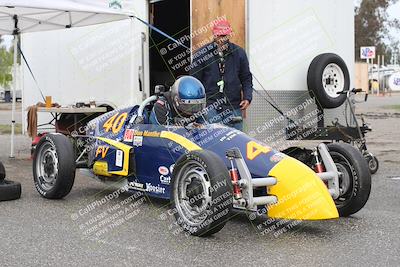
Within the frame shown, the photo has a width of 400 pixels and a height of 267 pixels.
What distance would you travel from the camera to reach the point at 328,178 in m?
5.59

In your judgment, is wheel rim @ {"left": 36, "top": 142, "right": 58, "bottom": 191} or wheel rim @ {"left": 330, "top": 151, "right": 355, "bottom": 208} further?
wheel rim @ {"left": 36, "top": 142, "right": 58, "bottom": 191}

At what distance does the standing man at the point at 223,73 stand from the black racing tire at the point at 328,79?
1449mm

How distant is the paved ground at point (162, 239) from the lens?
15.0 feet

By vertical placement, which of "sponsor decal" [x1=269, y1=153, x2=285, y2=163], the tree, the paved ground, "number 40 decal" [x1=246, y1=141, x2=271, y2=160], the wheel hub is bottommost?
the paved ground

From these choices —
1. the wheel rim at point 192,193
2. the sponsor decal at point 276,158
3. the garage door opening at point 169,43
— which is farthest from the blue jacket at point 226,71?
the garage door opening at point 169,43

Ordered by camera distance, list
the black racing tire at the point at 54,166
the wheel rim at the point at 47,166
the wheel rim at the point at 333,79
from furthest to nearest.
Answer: the wheel rim at the point at 333,79, the wheel rim at the point at 47,166, the black racing tire at the point at 54,166

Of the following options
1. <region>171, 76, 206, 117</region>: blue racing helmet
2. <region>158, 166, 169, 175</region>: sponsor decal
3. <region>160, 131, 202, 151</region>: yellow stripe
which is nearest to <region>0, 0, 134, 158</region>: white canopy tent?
<region>171, 76, 206, 117</region>: blue racing helmet

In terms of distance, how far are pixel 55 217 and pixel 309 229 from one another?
95.4 inches

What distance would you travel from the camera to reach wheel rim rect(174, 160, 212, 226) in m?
5.06

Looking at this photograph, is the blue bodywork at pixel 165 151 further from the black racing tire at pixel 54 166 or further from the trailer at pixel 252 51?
the trailer at pixel 252 51

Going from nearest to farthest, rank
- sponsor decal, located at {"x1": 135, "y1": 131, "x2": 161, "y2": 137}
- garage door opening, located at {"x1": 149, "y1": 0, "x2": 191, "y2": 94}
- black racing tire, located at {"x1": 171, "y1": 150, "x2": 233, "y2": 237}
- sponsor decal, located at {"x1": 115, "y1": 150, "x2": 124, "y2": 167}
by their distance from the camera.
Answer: black racing tire, located at {"x1": 171, "y1": 150, "x2": 233, "y2": 237} → sponsor decal, located at {"x1": 135, "y1": 131, "x2": 161, "y2": 137} → sponsor decal, located at {"x1": 115, "y1": 150, "x2": 124, "y2": 167} → garage door opening, located at {"x1": 149, "y1": 0, "x2": 191, "y2": 94}

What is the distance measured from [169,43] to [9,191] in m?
6.14

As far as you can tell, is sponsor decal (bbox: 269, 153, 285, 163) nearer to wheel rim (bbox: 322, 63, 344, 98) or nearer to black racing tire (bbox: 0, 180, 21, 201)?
black racing tire (bbox: 0, 180, 21, 201)

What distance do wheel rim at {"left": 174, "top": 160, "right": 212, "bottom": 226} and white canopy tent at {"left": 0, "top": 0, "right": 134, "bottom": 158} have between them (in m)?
4.72
